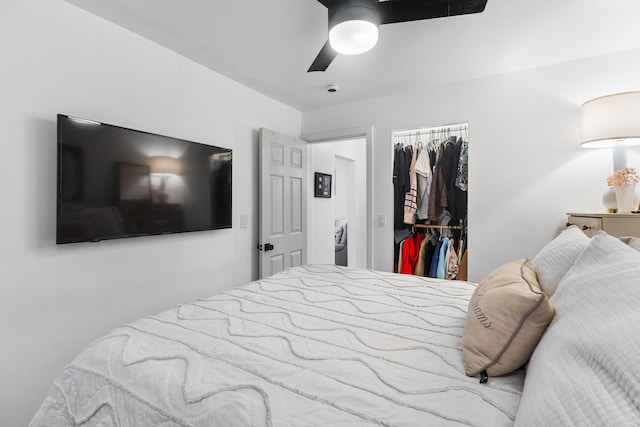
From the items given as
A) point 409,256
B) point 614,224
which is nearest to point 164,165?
point 409,256

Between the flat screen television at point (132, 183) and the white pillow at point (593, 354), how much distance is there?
82.7 inches

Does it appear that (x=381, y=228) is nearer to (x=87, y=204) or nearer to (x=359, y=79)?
(x=359, y=79)

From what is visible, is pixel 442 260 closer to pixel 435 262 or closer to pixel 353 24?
pixel 435 262

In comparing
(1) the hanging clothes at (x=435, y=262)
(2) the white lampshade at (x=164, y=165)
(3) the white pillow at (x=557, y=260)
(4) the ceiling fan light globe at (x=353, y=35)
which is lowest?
(1) the hanging clothes at (x=435, y=262)

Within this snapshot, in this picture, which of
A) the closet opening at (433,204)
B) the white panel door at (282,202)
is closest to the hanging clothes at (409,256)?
the closet opening at (433,204)

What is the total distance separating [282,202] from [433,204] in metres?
1.63

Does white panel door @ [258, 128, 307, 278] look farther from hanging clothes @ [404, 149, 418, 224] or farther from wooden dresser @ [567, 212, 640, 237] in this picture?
wooden dresser @ [567, 212, 640, 237]

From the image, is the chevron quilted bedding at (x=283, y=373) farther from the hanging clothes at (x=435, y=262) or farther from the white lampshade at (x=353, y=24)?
the hanging clothes at (x=435, y=262)

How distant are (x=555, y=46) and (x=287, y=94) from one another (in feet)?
7.35

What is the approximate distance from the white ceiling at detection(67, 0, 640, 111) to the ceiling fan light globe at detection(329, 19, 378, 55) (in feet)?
1.20

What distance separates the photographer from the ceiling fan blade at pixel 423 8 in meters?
1.33

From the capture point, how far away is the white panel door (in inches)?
117

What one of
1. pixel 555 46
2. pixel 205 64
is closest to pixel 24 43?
pixel 205 64

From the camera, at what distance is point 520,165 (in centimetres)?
254
